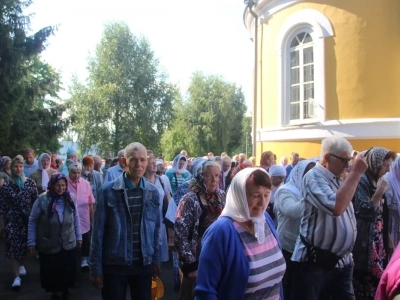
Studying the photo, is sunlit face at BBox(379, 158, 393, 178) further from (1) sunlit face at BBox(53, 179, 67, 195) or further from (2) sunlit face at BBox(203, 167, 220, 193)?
(1) sunlit face at BBox(53, 179, 67, 195)

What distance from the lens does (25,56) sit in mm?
17609

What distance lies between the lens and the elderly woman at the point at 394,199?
4.72m

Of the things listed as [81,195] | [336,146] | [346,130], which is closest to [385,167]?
[336,146]

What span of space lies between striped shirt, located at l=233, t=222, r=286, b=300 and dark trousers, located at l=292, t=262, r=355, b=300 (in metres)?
0.93

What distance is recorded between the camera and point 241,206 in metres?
2.72

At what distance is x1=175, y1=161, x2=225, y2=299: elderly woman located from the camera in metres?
4.17

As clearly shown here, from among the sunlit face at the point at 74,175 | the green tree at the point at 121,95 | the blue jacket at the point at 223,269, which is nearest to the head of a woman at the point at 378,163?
the blue jacket at the point at 223,269

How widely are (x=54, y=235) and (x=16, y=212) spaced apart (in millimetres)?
1487

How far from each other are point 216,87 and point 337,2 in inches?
1310

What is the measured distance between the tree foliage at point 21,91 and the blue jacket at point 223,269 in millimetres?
15622

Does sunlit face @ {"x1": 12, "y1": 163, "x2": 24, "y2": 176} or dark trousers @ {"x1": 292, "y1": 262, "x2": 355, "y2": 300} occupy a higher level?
sunlit face @ {"x1": 12, "y1": 163, "x2": 24, "y2": 176}

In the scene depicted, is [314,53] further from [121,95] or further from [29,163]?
[121,95]

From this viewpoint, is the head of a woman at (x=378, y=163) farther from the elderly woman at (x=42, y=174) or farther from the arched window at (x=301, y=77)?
the arched window at (x=301, y=77)

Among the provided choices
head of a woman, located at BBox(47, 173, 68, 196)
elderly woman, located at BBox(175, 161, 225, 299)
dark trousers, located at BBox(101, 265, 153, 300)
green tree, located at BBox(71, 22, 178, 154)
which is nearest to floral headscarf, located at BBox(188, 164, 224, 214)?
elderly woman, located at BBox(175, 161, 225, 299)
